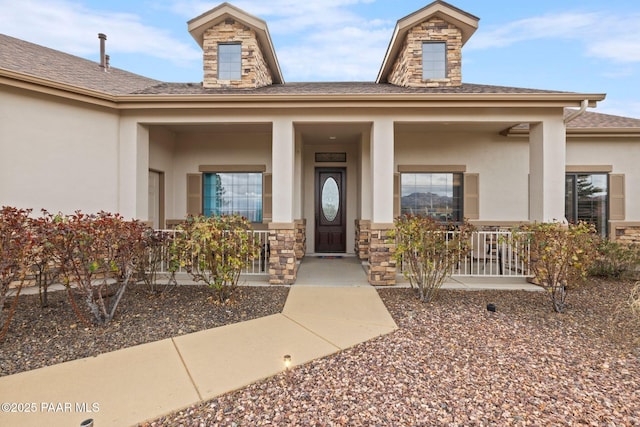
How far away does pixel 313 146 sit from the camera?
850 cm

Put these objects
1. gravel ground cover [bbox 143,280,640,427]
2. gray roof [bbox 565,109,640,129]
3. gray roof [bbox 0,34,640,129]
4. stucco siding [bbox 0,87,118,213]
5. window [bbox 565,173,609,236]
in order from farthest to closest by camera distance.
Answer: window [bbox 565,173,609,236] → gray roof [bbox 565,109,640,129] → gray roof [bbox 0,34,640,129] → stucco siding [bbox 0,87,118,213] → gravel ground cover [bbox 143,280,640,427]

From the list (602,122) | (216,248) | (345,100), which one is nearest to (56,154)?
(216,248)

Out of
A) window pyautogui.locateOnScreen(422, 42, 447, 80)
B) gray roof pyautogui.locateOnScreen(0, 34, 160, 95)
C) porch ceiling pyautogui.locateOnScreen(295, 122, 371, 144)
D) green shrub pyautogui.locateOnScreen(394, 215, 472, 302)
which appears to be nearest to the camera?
green shrub pyautogui.locateOnScreen(394, 215, 472, 302)

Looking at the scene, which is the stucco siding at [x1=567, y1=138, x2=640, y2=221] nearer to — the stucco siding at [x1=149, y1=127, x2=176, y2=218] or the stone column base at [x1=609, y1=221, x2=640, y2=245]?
the stone column base at [x1=609, y1=221, x2=640, y2=245]

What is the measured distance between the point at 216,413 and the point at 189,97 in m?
5.31

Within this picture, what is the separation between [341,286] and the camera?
17.4 ft

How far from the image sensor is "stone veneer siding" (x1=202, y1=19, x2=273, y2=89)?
7.12 m

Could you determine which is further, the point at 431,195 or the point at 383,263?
the point at 431,195

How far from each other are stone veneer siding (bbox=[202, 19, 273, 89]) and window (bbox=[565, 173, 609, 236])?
352 inches

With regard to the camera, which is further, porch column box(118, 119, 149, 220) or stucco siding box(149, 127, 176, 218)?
stucco siding box(149, 127, 176, 218)

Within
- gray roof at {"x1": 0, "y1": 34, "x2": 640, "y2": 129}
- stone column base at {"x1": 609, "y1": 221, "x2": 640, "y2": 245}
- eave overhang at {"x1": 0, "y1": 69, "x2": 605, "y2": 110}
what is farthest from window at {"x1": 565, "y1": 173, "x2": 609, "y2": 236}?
eave overhang at {"x1": 0, "y1": 69, "x2": 605, "y2": 110}

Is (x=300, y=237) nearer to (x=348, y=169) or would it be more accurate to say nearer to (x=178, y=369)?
(x=348, y=169)

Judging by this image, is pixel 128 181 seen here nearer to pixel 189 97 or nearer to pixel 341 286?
pixel 189 97

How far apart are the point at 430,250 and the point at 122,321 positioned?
453 centimetres
